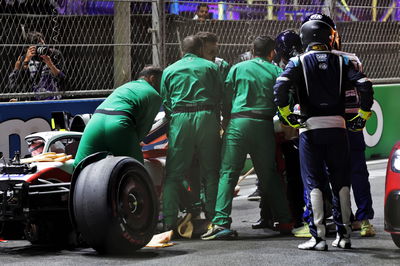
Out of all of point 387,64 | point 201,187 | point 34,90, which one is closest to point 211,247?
point 201,187

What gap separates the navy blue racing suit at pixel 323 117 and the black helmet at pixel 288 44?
1297 millimetres

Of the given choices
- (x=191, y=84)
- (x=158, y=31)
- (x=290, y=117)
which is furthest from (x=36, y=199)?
(x=158, y=31)

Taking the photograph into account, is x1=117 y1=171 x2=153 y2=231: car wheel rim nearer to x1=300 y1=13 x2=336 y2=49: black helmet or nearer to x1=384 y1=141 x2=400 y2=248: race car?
x1=300 y1=13 x2=336 y2=49: black helmet

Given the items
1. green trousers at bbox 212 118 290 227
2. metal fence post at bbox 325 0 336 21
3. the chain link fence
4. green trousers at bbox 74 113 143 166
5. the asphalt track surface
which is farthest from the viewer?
metal fence post at bbox 325 0 336 21

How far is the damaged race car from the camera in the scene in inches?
288

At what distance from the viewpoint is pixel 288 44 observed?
360 inches

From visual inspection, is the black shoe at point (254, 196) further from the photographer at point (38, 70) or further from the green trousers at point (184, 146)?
the photographer at point (38, 70)

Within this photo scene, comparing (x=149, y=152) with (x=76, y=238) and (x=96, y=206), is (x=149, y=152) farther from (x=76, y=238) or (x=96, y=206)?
(x=96, y=206)

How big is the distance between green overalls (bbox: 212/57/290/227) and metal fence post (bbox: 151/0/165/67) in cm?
340

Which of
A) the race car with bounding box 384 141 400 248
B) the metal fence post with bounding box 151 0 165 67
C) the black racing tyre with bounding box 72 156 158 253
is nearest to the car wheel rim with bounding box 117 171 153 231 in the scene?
the black racing tyre with bounding box 72 156 158 253

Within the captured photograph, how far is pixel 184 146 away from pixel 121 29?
3.77m

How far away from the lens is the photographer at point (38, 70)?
11242mm

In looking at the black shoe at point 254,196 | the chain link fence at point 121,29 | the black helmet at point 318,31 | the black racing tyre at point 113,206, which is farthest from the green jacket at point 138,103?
the black shoe at point 254,196

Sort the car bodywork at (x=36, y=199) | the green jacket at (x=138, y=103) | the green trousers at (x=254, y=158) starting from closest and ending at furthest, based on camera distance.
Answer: the car bodywork at (x=36, y=199) → the green jacket at (x=138, y=103) → the green trousers at (x=254, y=158)
